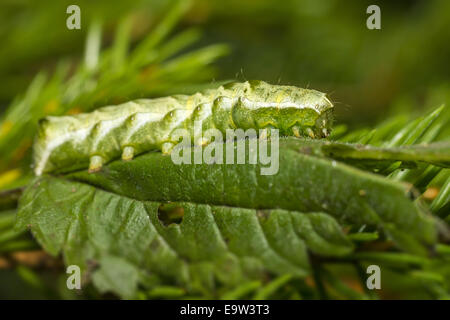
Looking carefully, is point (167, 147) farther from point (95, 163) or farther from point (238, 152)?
point (238, 152)

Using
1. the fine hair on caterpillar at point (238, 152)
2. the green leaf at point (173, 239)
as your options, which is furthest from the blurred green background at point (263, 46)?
the green leaf at point (173, 239)

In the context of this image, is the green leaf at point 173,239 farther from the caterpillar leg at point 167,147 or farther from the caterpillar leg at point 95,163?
the caterpillar leg at point 167,147

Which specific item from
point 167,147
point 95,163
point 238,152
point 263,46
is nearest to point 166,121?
point 167,147

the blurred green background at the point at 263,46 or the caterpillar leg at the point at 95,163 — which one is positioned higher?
the blurred green background at the point at 263,46

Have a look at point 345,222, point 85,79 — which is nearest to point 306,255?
point 345,222

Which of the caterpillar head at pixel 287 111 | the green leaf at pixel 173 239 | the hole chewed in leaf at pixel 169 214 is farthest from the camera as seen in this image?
the caterpillar head at pixel 287 111
